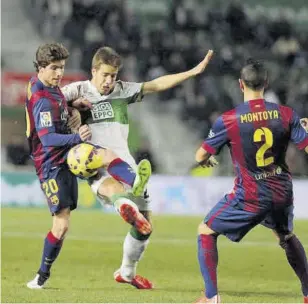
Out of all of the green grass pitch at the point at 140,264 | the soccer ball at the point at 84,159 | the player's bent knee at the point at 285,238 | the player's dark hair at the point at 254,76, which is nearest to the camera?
the player's dark hair at the point at 254,76

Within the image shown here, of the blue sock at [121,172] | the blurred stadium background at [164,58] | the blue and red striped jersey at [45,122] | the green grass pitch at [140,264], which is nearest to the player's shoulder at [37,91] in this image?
the blue and red striped jersey at [45,122]

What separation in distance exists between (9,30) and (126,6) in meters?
2.82

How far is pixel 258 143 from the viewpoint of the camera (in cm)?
749

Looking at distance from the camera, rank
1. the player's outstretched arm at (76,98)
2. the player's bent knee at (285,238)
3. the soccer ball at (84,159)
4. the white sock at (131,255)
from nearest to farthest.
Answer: the player's bent knee at (285,238) → the soccer ball at (84,159) → the player's outstretched arm at (76,98) → the white sock at (131,255)

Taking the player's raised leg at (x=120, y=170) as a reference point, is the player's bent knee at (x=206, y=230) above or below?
below

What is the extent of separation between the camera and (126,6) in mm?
23812

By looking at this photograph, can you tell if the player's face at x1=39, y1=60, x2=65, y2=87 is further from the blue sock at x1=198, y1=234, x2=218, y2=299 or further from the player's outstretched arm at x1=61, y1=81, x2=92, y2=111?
the blue sock at x1=198, y1=234, x2=218, y2=299

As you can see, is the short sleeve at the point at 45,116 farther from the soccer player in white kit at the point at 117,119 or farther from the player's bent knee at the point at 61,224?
the player's bent knee at the point at 61,224

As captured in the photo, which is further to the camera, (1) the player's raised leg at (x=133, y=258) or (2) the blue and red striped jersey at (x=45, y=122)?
(1) the player's raised leg at (x=133, y=258)

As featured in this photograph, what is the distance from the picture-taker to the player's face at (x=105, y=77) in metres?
8.72

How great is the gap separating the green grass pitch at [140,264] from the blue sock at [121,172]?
1.00 metres

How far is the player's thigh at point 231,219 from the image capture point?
7621 mm

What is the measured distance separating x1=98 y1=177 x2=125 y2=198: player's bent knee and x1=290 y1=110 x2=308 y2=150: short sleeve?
1817mm

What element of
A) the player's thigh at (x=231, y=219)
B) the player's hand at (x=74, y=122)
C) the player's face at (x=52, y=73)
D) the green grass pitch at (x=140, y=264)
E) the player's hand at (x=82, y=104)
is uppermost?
the player's face at (x=52, y=73)
